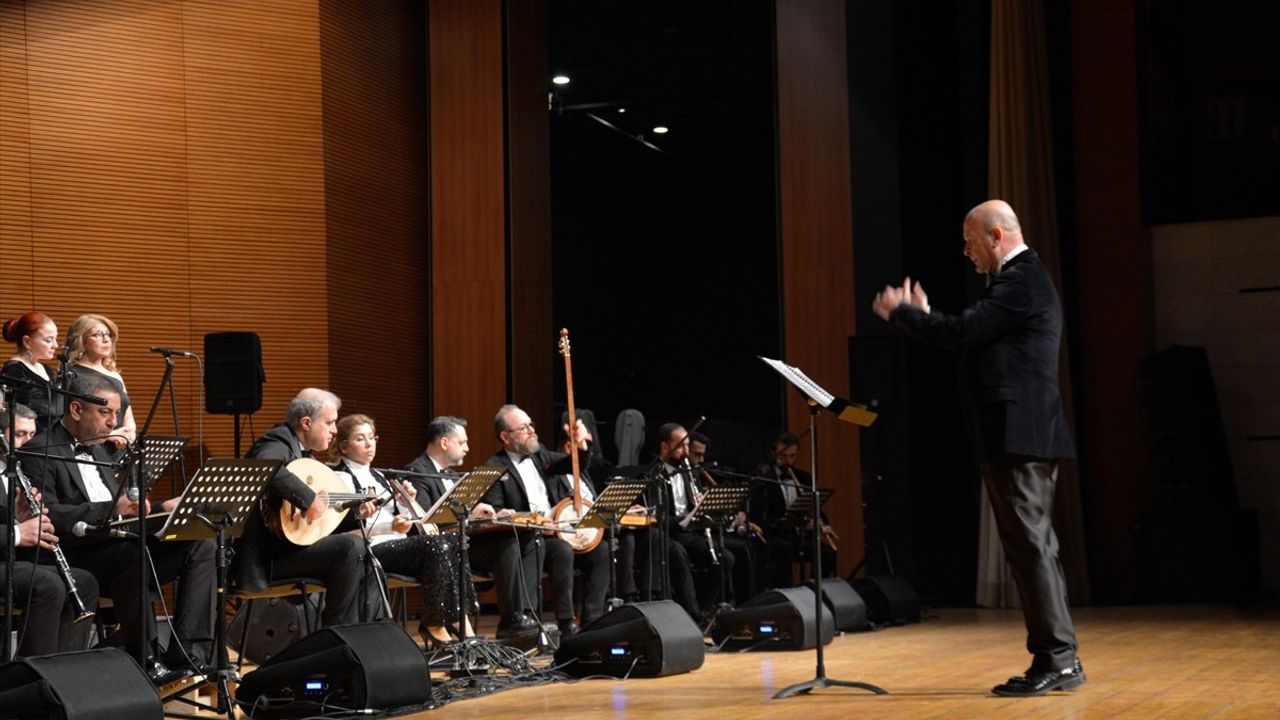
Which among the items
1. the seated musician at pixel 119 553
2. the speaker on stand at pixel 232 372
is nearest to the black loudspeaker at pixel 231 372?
the speaker on stand at pixel 232 372

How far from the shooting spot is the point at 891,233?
34.6ft

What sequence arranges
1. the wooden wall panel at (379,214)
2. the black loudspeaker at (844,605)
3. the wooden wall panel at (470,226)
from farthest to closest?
the wooden wall panel at (470,226) → the wooden wall panel at (379,214) → the black loudspeaker at (844,605)

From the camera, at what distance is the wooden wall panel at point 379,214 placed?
9922 millimetres

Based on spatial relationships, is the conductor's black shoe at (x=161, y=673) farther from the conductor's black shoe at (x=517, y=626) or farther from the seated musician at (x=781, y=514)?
the seated musician at (x=781, y=514)

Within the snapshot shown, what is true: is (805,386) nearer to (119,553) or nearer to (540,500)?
(119,553)

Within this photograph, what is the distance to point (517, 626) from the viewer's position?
690 centimetres

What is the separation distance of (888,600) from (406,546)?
3643 mm

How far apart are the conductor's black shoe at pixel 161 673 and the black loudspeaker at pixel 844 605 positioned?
12.3 ft

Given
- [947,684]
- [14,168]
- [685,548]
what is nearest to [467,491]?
[947,684]

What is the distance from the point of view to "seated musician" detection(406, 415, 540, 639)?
6914mm

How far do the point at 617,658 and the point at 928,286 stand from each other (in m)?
5.41

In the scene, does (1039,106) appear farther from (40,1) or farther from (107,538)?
(107,538)

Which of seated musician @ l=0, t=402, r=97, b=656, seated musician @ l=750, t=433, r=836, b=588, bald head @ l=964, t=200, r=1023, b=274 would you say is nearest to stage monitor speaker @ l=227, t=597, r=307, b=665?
seated musician @ l=0, t=402, r=97, b=656

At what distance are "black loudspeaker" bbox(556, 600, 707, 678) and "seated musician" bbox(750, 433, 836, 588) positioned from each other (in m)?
Result: 3.41
